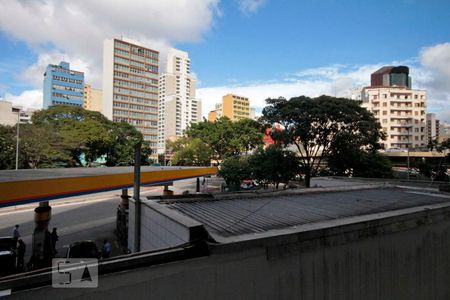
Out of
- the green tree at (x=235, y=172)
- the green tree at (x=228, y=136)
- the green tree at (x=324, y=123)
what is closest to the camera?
the green tree at (x=324, y=123)

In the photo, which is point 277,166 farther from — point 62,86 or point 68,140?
point 62,86

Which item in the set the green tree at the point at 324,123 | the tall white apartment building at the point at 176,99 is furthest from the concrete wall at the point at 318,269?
the tall white apartment building at the point at 176,99

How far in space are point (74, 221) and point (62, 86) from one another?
79.3 metres

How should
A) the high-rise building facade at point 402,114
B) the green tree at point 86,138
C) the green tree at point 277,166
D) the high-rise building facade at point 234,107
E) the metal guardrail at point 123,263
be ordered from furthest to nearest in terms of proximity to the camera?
the high-rise building facade at point 234,107 → the high-rise building facade at point 402,114 → the green tree at point 86,138 → the green tree at point 277,166 → the metal guardrail at point 123,263

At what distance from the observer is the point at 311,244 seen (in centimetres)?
489

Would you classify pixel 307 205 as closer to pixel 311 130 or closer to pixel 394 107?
pixel 311 130

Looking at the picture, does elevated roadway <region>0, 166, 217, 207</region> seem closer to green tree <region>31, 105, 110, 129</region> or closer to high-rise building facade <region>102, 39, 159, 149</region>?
green tree <region>31, 105, 110, 129</region>

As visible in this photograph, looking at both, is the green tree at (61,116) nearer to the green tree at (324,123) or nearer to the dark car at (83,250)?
the green tree at (324,123)

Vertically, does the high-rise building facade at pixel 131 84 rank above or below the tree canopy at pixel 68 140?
above

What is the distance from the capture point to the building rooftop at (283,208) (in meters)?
5.35

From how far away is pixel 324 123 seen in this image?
70.3 ft

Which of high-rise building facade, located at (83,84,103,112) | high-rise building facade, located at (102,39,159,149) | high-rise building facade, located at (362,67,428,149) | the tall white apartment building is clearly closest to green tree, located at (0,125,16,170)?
high-rise building facade, located at (102,39,159,149)

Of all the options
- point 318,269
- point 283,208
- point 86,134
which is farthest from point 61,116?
point 318,269

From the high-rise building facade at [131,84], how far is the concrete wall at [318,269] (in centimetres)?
7089
